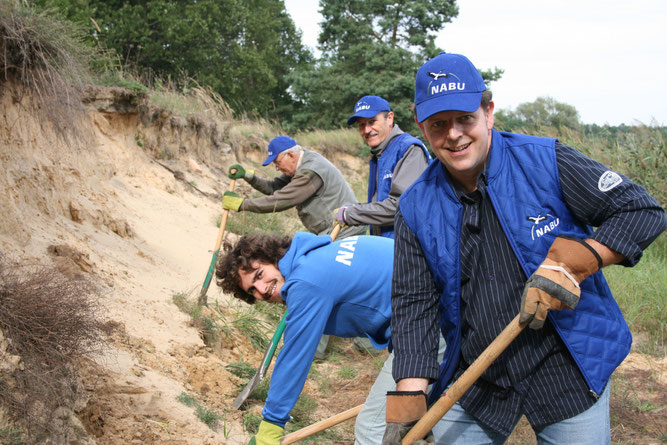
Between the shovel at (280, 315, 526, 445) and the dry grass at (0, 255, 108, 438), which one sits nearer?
the shovel at (280, 315, 526, 445)

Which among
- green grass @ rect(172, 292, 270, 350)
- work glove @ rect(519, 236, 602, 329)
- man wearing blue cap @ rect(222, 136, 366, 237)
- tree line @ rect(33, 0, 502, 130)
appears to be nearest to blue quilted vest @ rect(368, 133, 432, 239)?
man wearing blue cap @ rect(222, 136, 366, 237)

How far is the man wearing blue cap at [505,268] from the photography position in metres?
1.78

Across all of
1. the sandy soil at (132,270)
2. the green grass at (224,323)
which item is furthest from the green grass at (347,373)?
the green grass at (224,323)

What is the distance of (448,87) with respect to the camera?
1.88 meters

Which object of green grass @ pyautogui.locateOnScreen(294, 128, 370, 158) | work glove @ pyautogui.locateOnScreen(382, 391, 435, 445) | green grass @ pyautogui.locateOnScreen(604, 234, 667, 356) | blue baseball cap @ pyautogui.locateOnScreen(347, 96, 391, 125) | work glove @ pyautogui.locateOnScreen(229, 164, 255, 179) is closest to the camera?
work glove @ pyautogui.locateOnScreen(382, 391, 435, 445)

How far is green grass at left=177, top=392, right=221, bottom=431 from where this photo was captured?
368cm

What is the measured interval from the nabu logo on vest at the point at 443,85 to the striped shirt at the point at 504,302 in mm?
298

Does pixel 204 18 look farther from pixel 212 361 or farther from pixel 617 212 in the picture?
pixel 617 212

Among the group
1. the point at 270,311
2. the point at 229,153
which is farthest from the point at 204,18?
the point at 270,311

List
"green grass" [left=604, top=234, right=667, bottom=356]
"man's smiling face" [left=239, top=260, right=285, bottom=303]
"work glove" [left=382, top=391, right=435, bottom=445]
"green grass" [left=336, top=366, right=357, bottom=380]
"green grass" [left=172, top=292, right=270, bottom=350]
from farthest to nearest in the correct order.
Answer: "green grass" [left=604, top=234, right=667, bottom=356]
"green grass" [left=172, top=292, right=270, bottom=350]
"green grass" [left=336, top=366, right=357, bottom=380]
"man's smiling face" [left=239, top=260, right=285, bottom=303]
"work glove" [left=382, top=391, right=435, bottom=445]

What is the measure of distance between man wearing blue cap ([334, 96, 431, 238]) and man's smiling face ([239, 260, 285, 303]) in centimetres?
168

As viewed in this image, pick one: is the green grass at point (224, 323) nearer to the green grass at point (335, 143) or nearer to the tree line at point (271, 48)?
the green grass at point (335, 143)

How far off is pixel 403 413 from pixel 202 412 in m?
2.03

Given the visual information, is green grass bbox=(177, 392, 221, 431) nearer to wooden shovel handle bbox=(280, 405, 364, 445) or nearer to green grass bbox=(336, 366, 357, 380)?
wooden shovel handle bbox=(280, 405, 364, 445)
